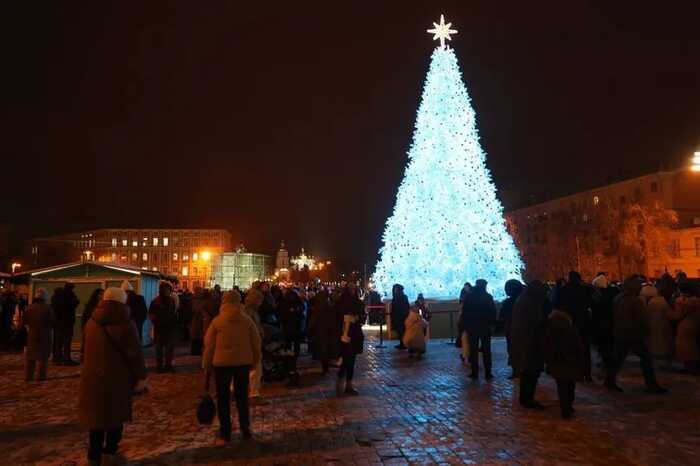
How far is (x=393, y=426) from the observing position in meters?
8.06

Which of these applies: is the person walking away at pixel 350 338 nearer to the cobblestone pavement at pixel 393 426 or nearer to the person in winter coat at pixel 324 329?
the cobblestone pavement at pixel 393 426

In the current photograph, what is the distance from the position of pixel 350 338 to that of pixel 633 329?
470cm

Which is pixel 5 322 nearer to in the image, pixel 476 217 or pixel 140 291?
pixel 140 291

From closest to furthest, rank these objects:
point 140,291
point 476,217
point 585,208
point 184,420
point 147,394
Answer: point 184,420
point 147,394
point 140,291
point 476,217
point 585,208

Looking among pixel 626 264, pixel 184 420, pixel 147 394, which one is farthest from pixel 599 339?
pixel 626 264

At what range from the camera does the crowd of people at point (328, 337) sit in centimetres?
615

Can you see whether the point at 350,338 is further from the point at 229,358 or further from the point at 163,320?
the point at 163,320

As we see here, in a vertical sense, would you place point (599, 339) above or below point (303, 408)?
above

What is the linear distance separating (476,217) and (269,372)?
14.2 metres

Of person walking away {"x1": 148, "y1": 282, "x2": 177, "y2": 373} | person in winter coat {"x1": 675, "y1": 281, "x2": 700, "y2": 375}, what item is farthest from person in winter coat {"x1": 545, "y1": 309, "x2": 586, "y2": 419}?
person walking away {"x1": 148, "y1": 282, "x2": 177, "y2": 373}

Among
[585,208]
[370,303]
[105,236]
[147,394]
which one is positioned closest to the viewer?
[147,394]

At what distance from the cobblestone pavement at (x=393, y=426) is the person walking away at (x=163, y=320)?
5.42ft

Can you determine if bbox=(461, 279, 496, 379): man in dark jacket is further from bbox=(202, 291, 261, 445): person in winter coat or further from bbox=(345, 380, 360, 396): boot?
bbox=(202, 291, 261, 445): person in winter coat

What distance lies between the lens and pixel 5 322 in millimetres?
19766
